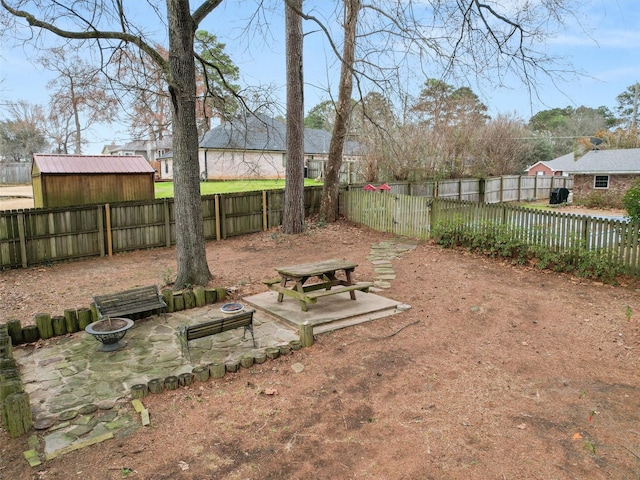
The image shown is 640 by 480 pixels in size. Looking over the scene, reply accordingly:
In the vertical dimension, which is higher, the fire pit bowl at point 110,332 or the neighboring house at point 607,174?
the neighboring house at point 607,174

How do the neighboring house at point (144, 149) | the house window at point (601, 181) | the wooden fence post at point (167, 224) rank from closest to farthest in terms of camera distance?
the wooden fence post at point (167, 224)
the house window at point (601, 181)
the neighboring house at point (144, 149)

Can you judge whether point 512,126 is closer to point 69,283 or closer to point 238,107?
point 238,107

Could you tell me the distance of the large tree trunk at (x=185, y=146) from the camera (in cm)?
789

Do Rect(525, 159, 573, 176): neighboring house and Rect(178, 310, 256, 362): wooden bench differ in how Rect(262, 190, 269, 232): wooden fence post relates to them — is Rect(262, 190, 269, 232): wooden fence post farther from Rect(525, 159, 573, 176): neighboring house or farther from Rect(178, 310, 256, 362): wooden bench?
Rect(525, 159, 573, 176): neighboring house

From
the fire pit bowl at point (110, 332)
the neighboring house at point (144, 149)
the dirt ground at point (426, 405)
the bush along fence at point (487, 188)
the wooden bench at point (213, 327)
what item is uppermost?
the neighboring house at point (144, 149)

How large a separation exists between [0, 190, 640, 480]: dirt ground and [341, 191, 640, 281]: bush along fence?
644 millimetres

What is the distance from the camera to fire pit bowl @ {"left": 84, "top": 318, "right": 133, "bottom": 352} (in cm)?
560

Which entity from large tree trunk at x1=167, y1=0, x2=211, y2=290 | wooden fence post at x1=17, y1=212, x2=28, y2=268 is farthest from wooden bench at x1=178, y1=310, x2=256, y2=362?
wooden fence post at x1=17, y1=212, x2=28, y2=268

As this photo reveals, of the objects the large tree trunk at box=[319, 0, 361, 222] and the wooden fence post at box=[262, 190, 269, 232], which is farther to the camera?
the wooden fence post at box=[262, 190, 269, 232]

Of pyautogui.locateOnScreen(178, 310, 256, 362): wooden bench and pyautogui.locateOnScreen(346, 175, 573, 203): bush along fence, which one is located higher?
pyautogui.locateOnScreen(346, 175, 573, 203): bush along fence

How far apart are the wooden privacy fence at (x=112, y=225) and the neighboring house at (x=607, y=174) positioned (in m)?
21.0

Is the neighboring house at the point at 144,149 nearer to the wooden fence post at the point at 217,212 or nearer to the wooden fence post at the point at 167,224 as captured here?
the wooden fence post at the point at 217,212

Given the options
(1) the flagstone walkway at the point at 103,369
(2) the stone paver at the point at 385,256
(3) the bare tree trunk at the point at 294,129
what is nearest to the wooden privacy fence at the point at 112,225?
(3) the bare tree trunk at the point at 294,129

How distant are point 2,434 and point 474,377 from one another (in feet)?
15.8
